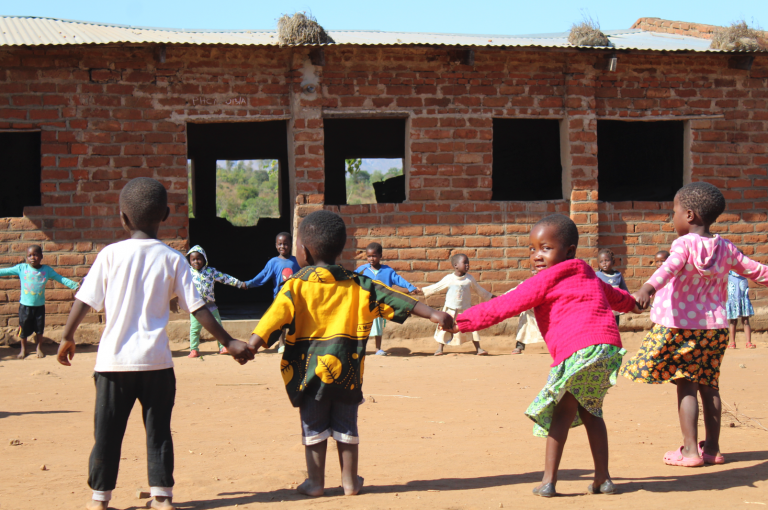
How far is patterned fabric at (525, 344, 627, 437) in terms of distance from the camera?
3029mm

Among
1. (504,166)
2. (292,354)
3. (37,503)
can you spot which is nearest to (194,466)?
(37,503)

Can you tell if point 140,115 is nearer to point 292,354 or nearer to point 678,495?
point 292,354

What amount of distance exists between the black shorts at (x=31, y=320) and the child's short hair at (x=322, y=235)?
19.7 feet

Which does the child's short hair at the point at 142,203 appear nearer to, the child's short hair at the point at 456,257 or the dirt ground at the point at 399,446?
the dirt ground at the point at 399,446

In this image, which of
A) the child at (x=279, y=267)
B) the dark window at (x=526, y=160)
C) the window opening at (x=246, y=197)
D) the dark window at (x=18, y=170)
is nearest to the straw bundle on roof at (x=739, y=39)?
the dark window at (x=526, y=160)

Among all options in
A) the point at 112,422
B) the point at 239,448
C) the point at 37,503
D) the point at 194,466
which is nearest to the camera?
the point at 112,422

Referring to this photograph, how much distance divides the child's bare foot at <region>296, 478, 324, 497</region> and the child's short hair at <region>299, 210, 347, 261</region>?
1.02m

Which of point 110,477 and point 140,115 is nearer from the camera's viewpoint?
point 110,477

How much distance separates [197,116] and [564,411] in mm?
6650

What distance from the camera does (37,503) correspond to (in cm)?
314

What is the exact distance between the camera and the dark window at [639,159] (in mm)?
11211

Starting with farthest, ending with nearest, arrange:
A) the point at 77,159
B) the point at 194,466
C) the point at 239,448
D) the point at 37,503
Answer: the point at 77,159 → the point at 239,448 → the point at 194,466 → the point at 37,503

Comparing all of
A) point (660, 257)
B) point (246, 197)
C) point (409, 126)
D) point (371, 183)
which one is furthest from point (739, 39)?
point (246, 197)

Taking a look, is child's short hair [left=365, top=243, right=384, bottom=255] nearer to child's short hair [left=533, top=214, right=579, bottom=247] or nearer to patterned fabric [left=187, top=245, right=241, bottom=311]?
patterned fabric [left=187, top=245, right=241, bottom=311]
